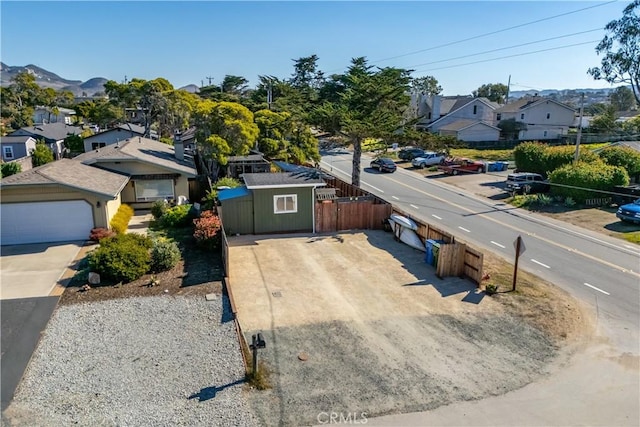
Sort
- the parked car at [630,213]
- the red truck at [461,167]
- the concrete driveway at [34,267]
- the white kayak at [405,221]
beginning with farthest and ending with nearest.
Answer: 1. the red truck at [461,167]
2. the parked car at [630,213]
3. the white kayak at [405,221]
4. the concrete driveway at [34,267]

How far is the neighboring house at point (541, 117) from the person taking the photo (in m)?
Result: 61.8

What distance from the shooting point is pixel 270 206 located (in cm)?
2134

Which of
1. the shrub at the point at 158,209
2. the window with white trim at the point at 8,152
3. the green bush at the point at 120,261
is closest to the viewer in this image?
the green bush at the point at 120,261

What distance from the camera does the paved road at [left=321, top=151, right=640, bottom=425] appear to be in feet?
31.0

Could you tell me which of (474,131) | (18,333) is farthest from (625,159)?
(18,333)

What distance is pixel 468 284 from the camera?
1590cm

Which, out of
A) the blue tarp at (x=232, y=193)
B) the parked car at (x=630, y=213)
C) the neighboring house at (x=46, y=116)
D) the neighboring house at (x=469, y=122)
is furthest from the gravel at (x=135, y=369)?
the neighboring house at (x=46, y=116)

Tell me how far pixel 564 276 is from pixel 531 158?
20553 millimetres

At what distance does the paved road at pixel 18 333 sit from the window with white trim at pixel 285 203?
10.4 m

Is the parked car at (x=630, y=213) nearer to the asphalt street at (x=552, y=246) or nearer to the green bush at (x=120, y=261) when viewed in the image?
the asphalt street at (x=552, y=246)

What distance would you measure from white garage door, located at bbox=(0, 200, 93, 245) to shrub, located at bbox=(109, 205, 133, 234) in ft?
3.39

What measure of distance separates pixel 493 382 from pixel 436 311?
358 centimetres

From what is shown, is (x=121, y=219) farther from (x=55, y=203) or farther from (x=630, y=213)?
Result: (x=630, y=213)

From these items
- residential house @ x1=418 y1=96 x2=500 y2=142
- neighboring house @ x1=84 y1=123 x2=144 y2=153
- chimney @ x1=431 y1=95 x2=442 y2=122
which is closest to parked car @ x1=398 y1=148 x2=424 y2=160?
residential house @ x1=418 y1=96 x2=500 y2=142
